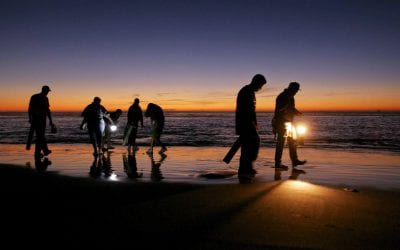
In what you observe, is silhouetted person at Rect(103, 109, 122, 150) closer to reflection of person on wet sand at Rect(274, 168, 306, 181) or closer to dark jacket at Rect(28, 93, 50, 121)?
dark jacket at Rect(28, 93, 50, 121)

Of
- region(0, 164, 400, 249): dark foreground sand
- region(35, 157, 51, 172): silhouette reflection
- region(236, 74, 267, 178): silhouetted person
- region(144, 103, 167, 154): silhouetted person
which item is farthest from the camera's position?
region(144, 103, 167, 154): silhouetted person

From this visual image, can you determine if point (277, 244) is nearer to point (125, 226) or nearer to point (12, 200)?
point (125, 226)

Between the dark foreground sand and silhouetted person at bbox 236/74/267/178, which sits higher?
silhouetted person at bbox 236/74/267/178

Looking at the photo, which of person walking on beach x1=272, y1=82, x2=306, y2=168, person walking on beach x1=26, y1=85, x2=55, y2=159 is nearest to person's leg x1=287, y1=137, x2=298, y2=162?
person walking on beach x1=272, y1=82, x2=306, y2=168

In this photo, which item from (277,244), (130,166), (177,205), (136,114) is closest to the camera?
(277,244)

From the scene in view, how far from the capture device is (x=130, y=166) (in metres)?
10.3

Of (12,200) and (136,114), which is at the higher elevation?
(136,114)

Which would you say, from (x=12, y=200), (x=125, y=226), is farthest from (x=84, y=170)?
(x=125, y=226)

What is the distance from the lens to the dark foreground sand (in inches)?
135

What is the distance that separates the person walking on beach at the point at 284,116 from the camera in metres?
9.81

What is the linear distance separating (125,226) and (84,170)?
19.1 ft

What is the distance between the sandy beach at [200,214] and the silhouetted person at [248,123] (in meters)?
0.77

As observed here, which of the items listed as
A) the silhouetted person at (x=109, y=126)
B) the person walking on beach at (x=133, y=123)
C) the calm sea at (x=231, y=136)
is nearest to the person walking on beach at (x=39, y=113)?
the silhouetted person at (x=109, y=126)

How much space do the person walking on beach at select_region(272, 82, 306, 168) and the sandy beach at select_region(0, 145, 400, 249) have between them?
8.53 ft
